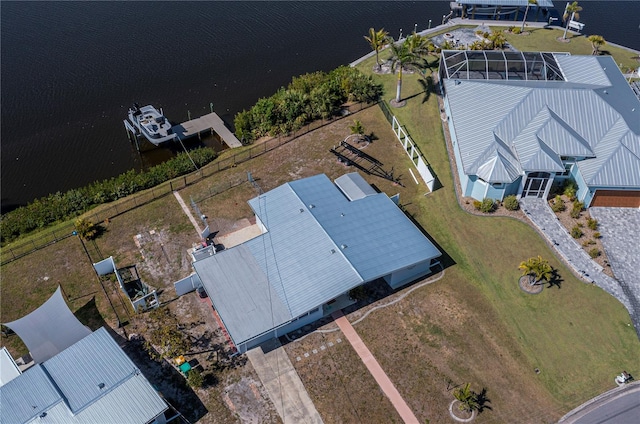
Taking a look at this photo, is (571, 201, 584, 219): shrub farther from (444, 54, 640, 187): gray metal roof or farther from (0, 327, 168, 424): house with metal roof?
(0, 327, 168, 424): house with metal roof

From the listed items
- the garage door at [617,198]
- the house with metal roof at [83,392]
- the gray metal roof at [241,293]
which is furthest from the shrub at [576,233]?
the house with metal roof at [83,392]

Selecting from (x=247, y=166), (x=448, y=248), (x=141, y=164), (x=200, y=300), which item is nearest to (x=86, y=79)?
(x=141, y=164)

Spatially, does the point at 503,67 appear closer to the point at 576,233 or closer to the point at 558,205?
the point at 558,205

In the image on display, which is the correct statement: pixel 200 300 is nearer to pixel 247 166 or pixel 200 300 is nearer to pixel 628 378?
pixel 247 166

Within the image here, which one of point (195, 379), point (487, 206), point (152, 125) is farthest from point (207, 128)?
point (195, 379)

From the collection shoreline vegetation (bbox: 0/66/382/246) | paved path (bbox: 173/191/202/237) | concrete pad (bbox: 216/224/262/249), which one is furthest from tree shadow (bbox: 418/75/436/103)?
paved path (bbox: 173/191/202/237)

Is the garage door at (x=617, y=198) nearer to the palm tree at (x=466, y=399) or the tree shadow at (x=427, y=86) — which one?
the tree shadow at (x=427, y=86)
